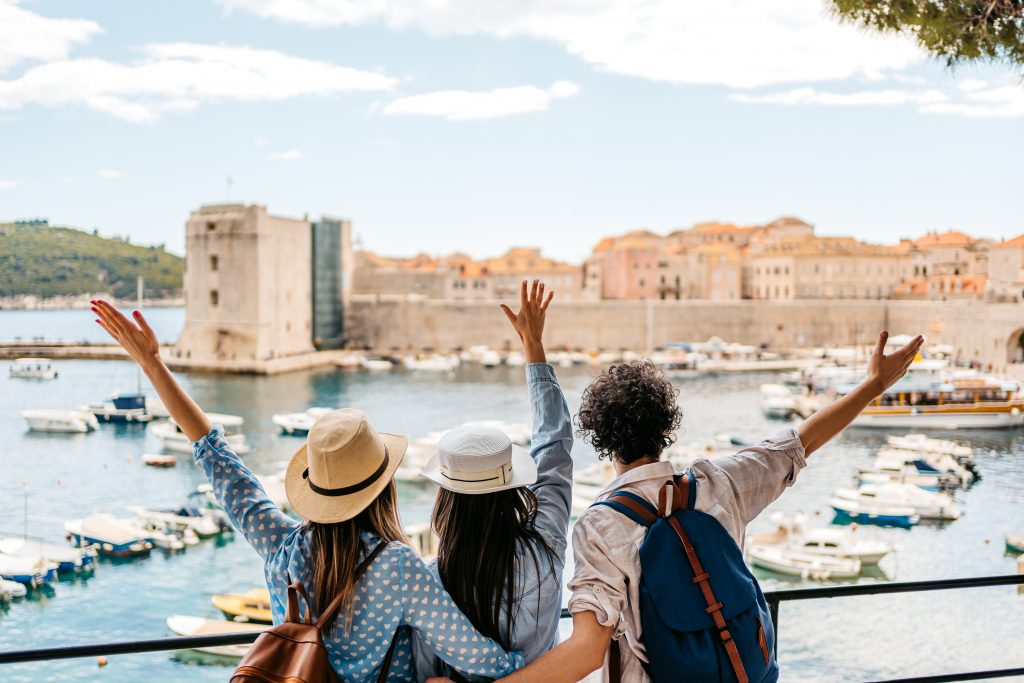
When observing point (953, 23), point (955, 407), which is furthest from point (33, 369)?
point (953, 23)

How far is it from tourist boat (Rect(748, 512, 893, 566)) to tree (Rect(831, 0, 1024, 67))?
799cm

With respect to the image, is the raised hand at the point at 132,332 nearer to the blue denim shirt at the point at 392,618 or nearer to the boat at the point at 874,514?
the blue denim shirt at the point at 392,618

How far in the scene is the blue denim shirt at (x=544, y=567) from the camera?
767 mm

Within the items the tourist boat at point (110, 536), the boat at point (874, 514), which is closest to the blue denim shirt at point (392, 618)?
the tourist boat at point (110, 536)

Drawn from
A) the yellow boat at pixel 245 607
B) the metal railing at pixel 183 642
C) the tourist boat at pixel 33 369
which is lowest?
the yellow boat at pixel 245 607

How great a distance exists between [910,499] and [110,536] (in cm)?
965

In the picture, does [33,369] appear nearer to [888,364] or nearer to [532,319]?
[532,319]

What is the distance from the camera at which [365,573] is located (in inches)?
28.3

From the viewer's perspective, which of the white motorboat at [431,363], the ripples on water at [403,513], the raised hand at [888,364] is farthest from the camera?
the white motorboat at [431,363]

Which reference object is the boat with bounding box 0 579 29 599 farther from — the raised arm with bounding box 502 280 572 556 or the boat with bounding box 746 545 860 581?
the raised arm with bounding box 502 280 572 556

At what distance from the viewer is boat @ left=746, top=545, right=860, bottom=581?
9094mm

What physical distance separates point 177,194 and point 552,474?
34.4 meters

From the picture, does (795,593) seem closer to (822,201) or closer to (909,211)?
(909,211)

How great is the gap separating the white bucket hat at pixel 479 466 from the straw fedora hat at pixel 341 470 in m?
0.05
